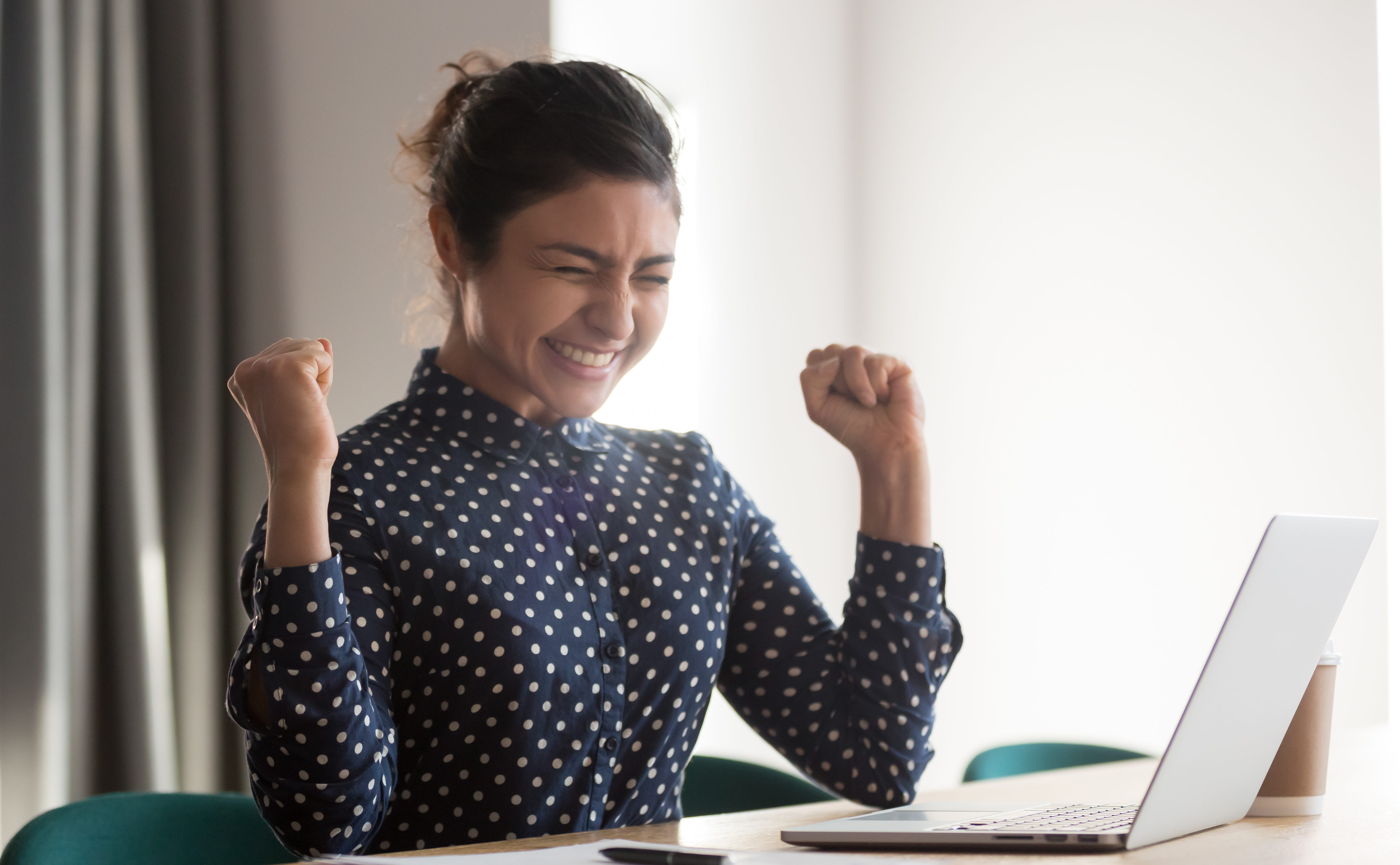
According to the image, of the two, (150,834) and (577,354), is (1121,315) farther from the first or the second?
(150,834)

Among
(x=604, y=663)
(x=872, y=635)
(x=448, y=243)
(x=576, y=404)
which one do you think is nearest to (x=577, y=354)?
(x=576, y=404)

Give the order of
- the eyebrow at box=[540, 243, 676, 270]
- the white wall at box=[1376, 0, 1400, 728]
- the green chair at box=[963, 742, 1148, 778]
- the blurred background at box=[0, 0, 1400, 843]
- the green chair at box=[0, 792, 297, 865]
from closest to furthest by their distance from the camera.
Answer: the green chair at box=[0, 792, 297, 865] < the eyebrow at box=[540, 243, 676, 270] < the green chair at box=[963, 742, 1148, 778] < the blurred background at box=[0, 0, 1400, 843] < the white wall at box=[1376, 0, 1400, 728]

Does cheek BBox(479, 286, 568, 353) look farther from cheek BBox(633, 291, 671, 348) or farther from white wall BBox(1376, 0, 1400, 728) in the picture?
white wall BBox(1376, 0, 1400, 728)

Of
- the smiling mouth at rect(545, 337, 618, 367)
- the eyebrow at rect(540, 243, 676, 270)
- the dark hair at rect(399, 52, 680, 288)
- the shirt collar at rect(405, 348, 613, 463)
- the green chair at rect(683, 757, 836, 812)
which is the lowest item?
the green chair at rect(683, 757, 836, 812)

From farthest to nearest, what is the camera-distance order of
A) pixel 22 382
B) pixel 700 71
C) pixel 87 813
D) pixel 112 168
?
1. pixel 700 71
2. pixel 112 168
3. pixel 22 382
4. pixel 87 813

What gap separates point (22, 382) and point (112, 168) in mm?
395

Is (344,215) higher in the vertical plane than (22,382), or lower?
higher

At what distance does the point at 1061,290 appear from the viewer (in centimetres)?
278

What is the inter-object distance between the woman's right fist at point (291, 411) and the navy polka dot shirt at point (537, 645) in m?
0.08

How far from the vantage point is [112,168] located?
2020 mm

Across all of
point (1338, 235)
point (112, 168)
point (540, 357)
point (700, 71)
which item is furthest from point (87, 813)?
point (1338, 235)

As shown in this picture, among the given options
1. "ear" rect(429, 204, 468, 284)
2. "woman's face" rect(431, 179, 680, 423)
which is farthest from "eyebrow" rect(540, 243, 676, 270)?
"ear" rect(429, 204, 468, 284)

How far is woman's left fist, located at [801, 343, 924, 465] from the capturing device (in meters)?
1.22

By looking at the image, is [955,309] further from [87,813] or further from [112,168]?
[87,813]
